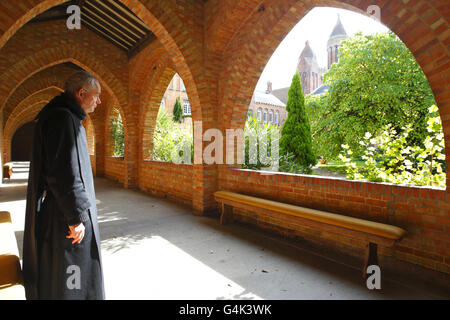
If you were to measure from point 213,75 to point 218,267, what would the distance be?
12.2 feet

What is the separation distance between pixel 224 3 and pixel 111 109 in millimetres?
8111

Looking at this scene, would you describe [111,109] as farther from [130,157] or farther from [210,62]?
[210,62]

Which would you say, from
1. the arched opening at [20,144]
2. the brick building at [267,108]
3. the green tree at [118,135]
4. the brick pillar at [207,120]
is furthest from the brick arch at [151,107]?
the brick building at [267,108]

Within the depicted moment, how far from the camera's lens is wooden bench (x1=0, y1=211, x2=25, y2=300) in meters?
1.45

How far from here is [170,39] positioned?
4996mm

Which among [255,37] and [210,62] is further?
[210,62]

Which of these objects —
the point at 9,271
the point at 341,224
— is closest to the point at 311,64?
the point at 341,224

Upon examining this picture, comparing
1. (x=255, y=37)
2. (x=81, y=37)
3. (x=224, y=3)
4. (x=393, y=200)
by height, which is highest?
(x=81, y=37)

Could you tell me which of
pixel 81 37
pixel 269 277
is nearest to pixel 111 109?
pixel 81 37

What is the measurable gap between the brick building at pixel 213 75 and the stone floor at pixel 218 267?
0.38 m

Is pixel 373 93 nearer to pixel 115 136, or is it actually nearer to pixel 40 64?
pixel 115 136

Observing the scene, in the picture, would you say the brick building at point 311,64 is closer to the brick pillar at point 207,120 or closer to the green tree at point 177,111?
the green tree at point 177,111
